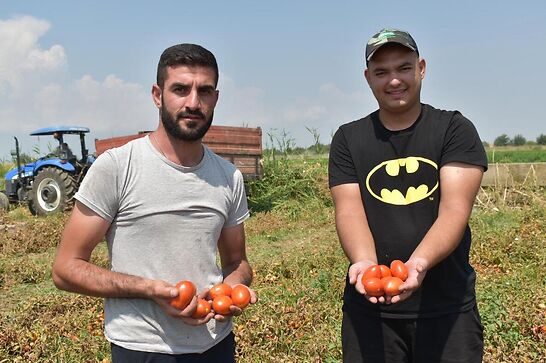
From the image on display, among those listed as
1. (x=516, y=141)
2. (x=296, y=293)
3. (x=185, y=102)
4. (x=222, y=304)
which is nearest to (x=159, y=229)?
(x=222, y=304)

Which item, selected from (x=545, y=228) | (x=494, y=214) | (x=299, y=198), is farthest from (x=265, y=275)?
(x=299, y=198)

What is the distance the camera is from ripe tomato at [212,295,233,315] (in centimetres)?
230

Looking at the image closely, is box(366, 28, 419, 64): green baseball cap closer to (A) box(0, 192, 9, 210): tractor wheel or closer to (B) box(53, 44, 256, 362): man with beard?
(B) box(53, 44, 256, 362): man with beard

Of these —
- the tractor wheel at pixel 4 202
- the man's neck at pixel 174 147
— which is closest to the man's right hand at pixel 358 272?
the man's neck at pixel 174 147

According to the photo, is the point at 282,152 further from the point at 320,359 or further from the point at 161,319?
the point at 161,319

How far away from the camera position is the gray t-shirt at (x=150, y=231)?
7.54 feet

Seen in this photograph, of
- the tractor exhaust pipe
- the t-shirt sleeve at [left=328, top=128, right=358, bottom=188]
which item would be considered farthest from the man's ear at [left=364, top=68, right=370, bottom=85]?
the tractor exhaust pipe

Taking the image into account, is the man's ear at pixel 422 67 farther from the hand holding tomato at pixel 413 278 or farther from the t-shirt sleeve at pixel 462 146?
the hand holding tomato at pixel 413 278

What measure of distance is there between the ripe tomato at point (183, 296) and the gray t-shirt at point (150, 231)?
0.17 m

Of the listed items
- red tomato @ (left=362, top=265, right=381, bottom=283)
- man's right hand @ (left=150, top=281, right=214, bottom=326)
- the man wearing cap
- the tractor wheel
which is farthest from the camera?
the tractor wheel

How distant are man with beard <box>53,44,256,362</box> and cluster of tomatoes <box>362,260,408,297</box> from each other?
1.80 feet

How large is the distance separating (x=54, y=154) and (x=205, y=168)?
11.9 meters

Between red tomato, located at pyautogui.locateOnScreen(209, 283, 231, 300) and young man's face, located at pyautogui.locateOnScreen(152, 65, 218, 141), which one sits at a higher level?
young man's face, located at pyautogui.locateOnScreen(152, 65, 218, 141)

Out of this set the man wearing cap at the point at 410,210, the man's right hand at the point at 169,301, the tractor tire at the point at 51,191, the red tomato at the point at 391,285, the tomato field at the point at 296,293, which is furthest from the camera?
the tractor tire at the point at 51,191
